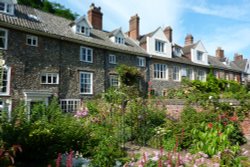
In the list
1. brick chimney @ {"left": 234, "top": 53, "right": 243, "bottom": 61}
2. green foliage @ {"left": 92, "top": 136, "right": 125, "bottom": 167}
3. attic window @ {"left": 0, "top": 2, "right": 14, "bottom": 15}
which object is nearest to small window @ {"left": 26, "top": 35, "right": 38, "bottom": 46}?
attic window @ {"left": 0, "top": 2, "right": 14, "bottom": 15}

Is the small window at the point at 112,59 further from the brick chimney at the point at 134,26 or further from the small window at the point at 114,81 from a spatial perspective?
the brick chimney at the point at 134,26

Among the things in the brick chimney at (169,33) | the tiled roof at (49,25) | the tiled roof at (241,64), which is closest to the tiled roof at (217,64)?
the tiled roof at (241,64)

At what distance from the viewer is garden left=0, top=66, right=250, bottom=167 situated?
5551mm

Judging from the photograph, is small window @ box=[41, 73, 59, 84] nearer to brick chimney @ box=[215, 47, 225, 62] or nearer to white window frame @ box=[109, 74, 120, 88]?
white window frame @ box=[109, 74, 120, 88]

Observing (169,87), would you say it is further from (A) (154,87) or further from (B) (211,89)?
(B) (211,89)

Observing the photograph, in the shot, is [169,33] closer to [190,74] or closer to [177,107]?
[190,74]

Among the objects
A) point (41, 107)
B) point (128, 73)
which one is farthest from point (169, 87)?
point (41, 107)

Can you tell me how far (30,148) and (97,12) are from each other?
21.0m

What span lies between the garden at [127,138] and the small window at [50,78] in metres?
7.13

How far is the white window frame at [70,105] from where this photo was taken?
18047 mm

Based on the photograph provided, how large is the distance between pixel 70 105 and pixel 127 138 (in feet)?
33.5

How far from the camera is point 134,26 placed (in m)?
27.4

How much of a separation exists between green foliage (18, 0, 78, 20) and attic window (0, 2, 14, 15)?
14.0m

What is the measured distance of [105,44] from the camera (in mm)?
21109
